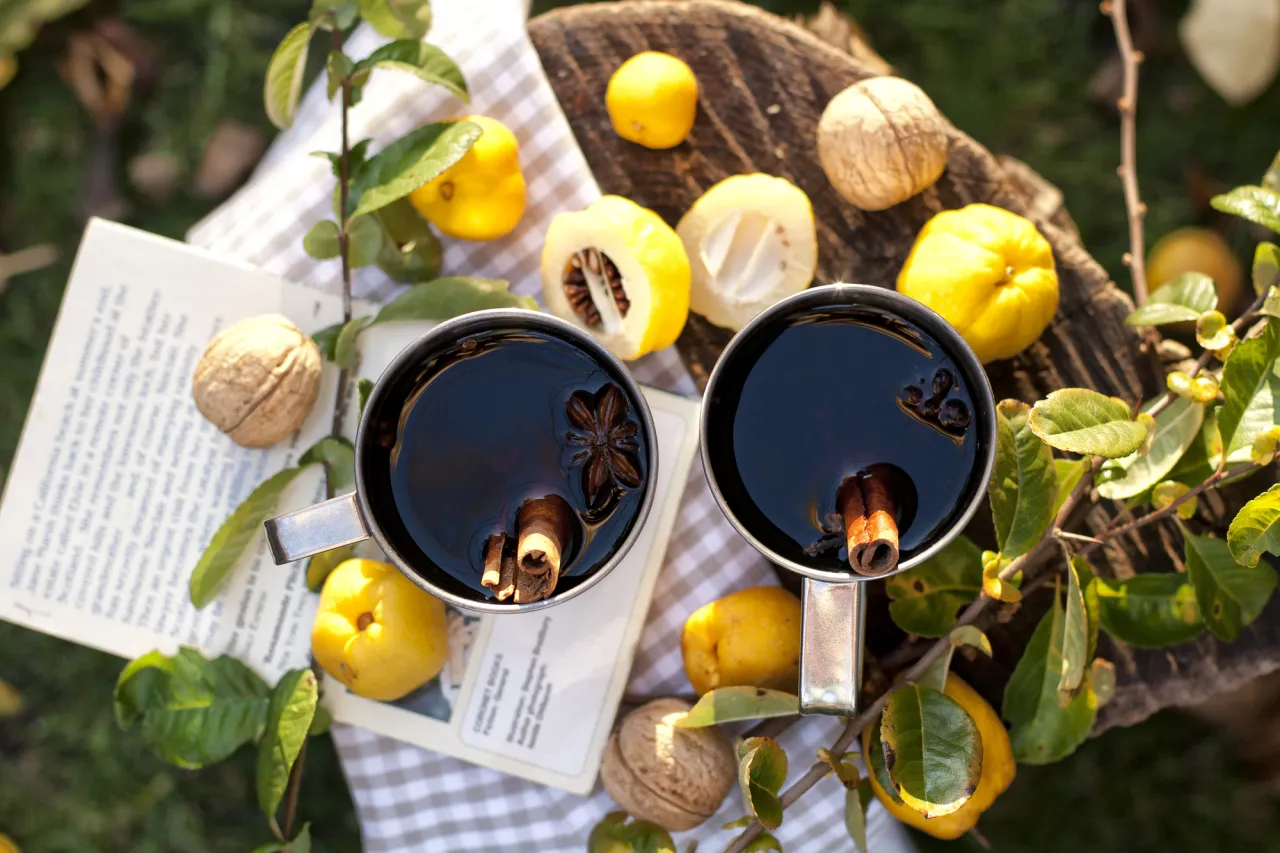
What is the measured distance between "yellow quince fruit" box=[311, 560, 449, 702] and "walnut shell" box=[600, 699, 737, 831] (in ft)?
0.61

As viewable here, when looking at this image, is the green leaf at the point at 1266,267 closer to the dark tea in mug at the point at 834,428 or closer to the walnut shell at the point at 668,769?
the dark tea in mug at the point at 834,428

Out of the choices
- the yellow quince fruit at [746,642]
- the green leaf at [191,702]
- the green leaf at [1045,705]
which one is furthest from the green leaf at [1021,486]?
the green leaf at [191,702]

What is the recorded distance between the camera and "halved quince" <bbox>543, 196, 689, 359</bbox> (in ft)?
2.53

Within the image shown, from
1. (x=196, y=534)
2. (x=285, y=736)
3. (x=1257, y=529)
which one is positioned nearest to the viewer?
(x=1257, y=529)

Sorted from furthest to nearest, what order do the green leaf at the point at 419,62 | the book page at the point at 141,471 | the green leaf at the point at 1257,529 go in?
the book page at the point at 141,471
the green leaf at the point at 419,62
the green leaf at the point at 1257,529

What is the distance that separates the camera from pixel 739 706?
0.76 m

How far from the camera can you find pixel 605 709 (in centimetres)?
87

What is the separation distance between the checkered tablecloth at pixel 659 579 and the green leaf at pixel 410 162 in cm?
9

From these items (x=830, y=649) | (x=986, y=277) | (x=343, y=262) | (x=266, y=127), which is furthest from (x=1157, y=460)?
(x=266, y=127)

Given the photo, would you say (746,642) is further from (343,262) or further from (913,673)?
(343,262)

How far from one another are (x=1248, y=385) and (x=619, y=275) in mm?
468

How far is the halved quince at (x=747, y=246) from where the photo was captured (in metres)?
0.82

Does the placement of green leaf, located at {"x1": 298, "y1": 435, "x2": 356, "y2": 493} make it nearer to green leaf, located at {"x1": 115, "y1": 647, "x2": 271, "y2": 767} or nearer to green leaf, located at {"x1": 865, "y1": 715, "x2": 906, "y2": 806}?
green leaf, located at {"x1": 115, "y1": 647, "x2": 271, "y2": 767}

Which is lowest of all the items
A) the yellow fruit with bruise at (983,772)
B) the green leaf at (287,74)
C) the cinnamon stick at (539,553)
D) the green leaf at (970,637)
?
the yellow fruit with bruise at (983,772)
